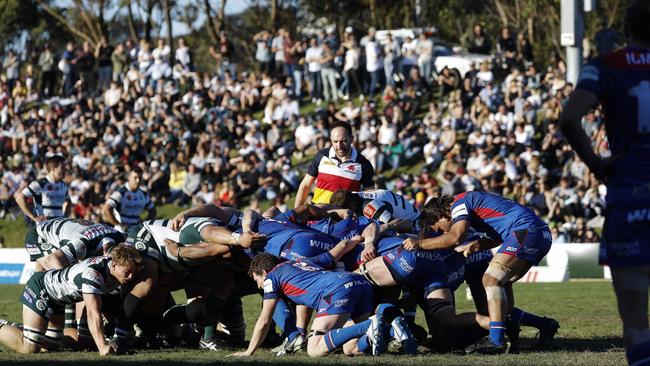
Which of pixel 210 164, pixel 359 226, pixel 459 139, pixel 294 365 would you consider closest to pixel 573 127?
pixel 294 365

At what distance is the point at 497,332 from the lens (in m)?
9.77

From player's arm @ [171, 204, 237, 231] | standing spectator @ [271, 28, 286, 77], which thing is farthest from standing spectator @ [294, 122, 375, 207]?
standing spectator @ [271, 28, 286, 77]

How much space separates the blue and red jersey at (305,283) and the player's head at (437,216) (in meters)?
0.98

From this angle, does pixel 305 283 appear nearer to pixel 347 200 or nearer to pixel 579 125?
pixel 347 200

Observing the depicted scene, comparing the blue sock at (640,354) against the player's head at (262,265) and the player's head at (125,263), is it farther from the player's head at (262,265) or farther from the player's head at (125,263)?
the player's head at (125,263)

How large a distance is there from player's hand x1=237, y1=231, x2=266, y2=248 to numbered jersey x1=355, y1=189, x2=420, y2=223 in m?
1.59

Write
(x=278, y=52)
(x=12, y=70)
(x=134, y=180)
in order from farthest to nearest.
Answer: (x=12, y=70), (x=278, y=52), (x=134, y=180)

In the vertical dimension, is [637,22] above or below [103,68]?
above

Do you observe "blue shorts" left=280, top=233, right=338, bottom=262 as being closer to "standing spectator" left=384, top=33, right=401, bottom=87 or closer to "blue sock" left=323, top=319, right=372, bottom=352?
"blue sock" left=323, top=319, right=372, bottom=352

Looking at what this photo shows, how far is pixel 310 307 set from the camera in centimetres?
1020

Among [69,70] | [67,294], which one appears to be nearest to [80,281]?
[67,294]

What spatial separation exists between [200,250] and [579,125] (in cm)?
541

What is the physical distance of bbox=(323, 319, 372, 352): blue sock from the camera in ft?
31.0

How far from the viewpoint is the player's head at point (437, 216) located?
10477 mm
